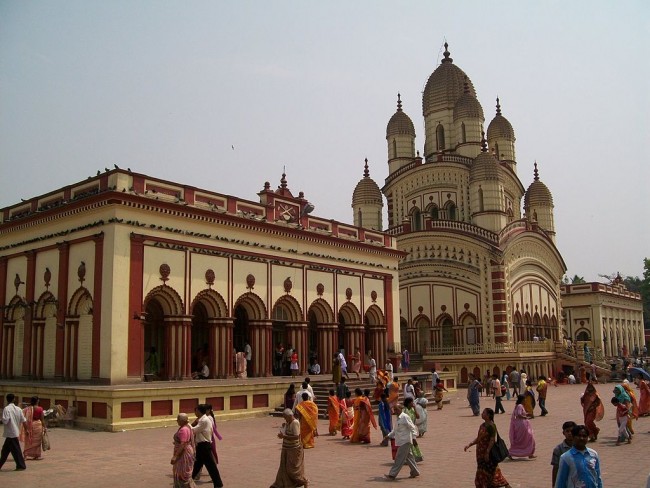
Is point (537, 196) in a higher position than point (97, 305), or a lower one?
higher

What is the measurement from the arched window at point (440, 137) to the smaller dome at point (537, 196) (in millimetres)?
10005

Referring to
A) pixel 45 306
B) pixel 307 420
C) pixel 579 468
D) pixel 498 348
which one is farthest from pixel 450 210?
pixel 579 468

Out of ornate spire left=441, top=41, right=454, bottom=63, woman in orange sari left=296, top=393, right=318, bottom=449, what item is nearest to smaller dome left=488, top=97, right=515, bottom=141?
ornate spire left=441, top=41, right=454, bottom=63

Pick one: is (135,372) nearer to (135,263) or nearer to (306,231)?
(135,263)

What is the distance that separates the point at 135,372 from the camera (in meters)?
20.9

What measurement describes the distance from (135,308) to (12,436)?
8.49m

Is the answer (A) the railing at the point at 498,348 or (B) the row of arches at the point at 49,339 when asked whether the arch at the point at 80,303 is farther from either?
(A) the railing at the point at 498,348

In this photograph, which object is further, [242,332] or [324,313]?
[324,313]

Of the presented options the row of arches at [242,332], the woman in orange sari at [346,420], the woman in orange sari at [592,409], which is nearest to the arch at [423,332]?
the row of arches at [242,332]

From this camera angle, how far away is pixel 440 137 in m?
46.5

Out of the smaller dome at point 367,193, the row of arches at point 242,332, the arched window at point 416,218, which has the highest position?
the smaller dome at point 367,193

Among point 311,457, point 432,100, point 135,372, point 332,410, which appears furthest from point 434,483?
point 432,100

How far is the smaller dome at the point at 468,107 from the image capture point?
43.8 m

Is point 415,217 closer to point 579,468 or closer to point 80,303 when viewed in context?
point 80,303
